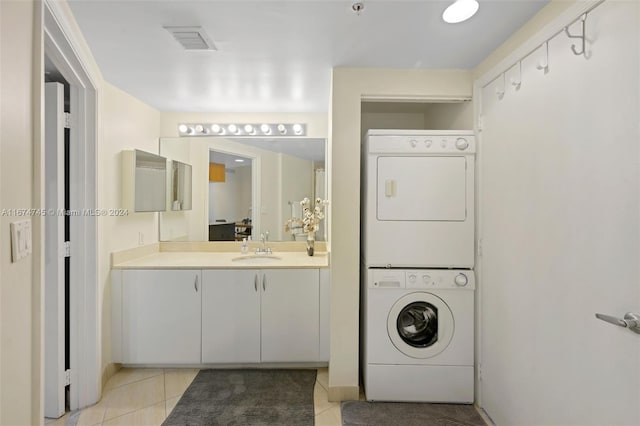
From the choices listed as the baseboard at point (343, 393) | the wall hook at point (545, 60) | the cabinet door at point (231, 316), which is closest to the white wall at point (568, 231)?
the wall hook at point (545, 60)

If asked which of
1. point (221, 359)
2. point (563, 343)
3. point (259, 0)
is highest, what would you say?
point (259, 0)

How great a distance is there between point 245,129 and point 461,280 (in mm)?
2426

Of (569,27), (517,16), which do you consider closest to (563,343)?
(569,27)

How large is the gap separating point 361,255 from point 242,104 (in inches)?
69.3

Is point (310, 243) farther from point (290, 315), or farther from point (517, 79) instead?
point (517, 79)

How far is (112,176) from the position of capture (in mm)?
2447

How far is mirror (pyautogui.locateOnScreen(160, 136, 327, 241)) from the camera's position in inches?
127

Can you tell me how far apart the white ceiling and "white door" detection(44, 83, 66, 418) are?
0.46 metres

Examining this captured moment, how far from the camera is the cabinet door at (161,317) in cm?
255

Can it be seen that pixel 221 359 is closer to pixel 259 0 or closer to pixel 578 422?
pixel 578 422

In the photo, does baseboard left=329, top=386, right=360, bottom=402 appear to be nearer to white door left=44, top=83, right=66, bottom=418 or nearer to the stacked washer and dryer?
the stacked washer and dryer

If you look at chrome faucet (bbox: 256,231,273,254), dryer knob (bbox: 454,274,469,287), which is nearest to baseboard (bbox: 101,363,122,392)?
chrome faucet (bbox: 256,231,273,254)

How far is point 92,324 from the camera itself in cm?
215

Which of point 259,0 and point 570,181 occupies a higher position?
point 259,0
